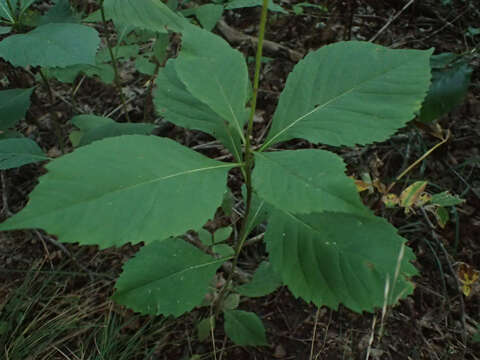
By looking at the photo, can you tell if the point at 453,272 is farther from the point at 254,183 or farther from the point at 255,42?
the point at 255,42

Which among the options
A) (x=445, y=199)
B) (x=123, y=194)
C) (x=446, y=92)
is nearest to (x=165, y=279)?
(x=123, y=194)

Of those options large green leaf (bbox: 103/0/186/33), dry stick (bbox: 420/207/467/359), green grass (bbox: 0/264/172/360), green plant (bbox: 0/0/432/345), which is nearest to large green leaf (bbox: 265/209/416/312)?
green plant (bbox: 0/0/432/345)

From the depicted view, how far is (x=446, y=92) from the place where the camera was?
207 cm

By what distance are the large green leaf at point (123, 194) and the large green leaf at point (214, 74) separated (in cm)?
22

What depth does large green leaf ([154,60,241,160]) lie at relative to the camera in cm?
130

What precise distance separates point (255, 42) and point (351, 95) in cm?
216

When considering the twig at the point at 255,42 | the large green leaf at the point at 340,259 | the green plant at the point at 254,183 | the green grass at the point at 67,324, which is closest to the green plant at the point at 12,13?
the green plant at the point at 254,183

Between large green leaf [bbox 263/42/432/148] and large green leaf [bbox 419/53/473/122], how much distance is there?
986 mm

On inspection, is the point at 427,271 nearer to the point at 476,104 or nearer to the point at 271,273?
the point at 271,273

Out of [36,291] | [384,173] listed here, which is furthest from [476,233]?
[36,291]

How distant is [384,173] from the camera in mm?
2404

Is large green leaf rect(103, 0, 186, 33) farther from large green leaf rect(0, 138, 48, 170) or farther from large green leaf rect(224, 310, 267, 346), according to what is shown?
large green leaf rect(224, 310, 267, 346)

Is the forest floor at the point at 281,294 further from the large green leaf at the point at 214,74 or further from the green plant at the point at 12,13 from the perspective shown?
the large green leaf at the point at 214,74

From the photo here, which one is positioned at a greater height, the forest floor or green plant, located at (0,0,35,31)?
green plant, located at (0,0,35,31)
